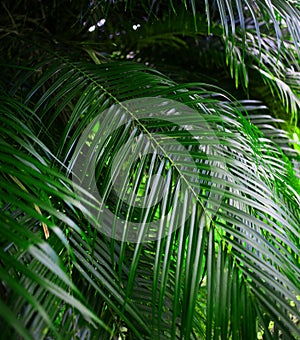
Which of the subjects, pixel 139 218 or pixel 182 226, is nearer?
pixel 182 226

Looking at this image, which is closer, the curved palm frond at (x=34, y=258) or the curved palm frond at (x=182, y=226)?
the curved palm frond at (x=34, y=258)

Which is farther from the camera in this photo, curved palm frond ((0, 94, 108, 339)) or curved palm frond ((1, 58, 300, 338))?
curved palm frond ((1, 58, 300, 338))

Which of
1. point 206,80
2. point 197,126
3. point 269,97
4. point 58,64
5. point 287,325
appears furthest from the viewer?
point 269,97

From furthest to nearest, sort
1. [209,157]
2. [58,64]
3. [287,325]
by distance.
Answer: [58,64] → [209,157] → [287,325]

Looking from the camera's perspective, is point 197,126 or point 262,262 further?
point 197,126

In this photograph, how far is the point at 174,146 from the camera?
62 centimetres

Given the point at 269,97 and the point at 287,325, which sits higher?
the point at 269,97

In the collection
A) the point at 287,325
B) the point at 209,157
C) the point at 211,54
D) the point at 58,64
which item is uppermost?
the point at 211,54

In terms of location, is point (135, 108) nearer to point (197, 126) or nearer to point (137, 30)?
point (197, 126)

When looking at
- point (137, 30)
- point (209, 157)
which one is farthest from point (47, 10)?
point (209, 157)

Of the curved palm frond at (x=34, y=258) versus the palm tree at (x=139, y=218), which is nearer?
the curved palm frond at (x=34, y=258)

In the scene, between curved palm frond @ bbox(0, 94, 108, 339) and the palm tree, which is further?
the palm tree

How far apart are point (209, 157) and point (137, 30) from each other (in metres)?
0.64

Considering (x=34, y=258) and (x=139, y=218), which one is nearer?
(x=34, y=258)
